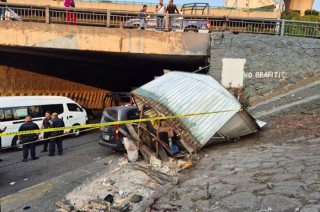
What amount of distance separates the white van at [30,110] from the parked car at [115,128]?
3409mm

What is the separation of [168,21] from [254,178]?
29.1ft

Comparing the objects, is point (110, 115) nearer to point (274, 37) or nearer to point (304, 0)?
point (274, 37)

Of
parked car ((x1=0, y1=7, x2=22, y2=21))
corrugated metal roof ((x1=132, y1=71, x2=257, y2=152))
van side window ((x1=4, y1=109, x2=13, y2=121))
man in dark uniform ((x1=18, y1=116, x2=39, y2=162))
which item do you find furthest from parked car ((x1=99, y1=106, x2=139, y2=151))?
parked car ((x1=0, y1=7, x2=22, y2=21))

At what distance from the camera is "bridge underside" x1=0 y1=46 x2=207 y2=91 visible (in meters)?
16.4

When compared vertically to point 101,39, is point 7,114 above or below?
below

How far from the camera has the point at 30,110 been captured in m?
12.9

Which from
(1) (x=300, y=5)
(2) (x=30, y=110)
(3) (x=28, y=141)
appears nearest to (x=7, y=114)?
(2) (x=30, y=110)

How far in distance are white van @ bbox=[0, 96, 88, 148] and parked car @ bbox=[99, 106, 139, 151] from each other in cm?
341

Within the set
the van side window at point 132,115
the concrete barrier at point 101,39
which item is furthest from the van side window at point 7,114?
the van side window at point 132,115

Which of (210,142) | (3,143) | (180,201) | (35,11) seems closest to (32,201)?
(180,201)

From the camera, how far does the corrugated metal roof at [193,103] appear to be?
8484mm

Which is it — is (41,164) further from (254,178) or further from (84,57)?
(84,57)

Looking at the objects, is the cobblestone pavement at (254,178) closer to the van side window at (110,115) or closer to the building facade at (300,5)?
the van side window at (110,115)

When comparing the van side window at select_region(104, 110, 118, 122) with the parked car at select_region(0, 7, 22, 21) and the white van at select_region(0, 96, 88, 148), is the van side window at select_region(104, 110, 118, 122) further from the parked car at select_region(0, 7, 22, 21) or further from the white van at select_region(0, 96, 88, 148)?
the parked car at select_region(0, 7, 22, 21)
